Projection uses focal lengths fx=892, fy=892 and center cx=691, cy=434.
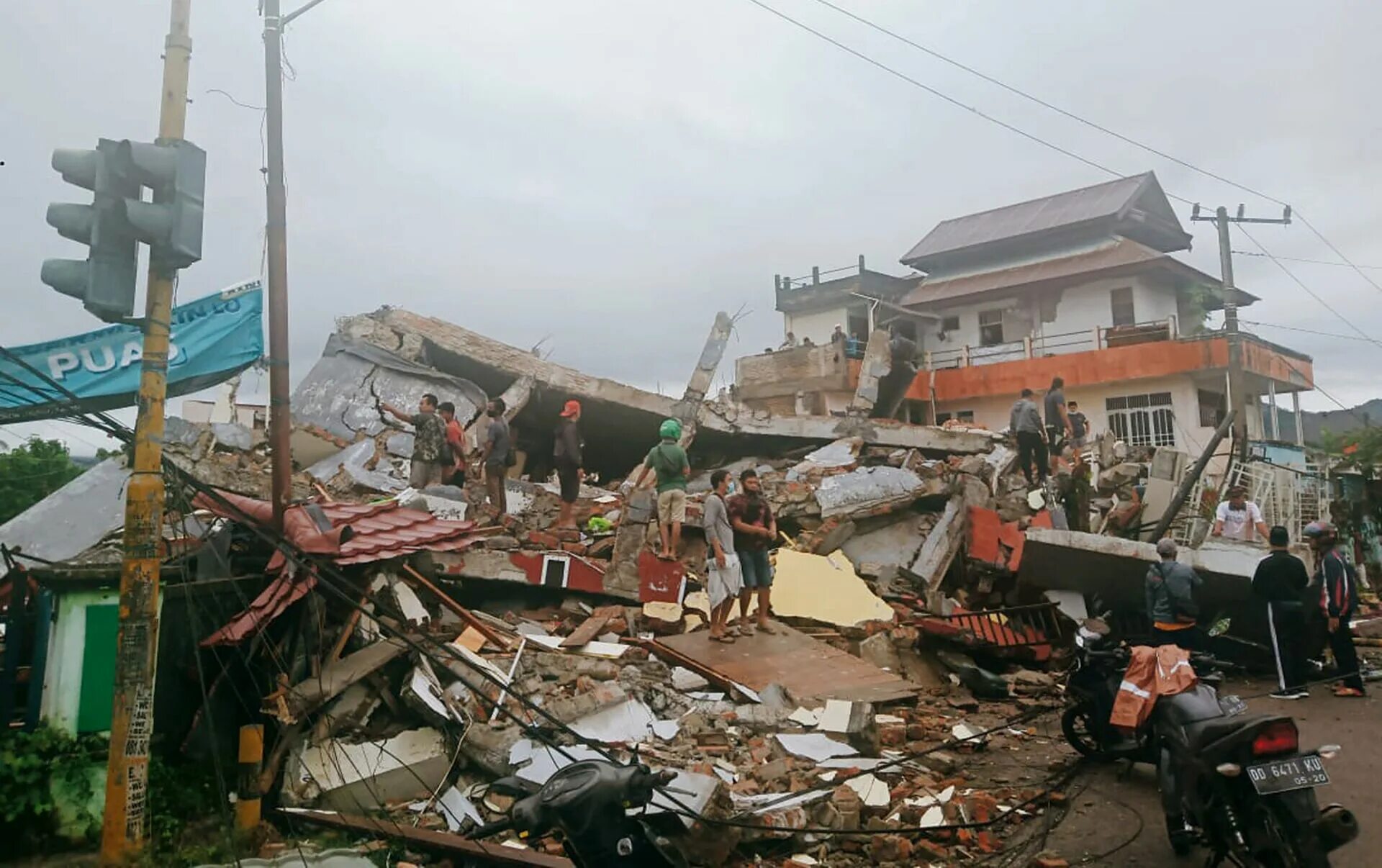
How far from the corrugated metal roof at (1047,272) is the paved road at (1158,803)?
21.9 meters

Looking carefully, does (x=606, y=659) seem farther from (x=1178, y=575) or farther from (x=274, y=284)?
(x=1178, y=575)

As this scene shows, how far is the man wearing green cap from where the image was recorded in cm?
933

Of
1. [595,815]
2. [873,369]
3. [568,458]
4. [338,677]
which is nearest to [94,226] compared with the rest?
[338,677]

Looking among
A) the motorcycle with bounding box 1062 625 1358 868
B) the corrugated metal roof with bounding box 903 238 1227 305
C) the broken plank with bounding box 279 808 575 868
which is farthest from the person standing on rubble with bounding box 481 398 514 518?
the corrugated metal roof with bounding box 903 238 1227 305

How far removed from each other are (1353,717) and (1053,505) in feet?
17.3

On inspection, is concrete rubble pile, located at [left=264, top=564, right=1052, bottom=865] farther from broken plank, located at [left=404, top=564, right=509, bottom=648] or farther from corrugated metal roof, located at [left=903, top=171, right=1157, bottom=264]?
corrugated metal roof, located at [left=903, top=171, right=1157, bottom=264]

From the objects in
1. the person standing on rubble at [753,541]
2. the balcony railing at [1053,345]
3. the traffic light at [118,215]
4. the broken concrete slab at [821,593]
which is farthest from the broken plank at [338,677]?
the balcony railing at [1053,345]

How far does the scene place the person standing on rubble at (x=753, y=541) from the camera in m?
8.03

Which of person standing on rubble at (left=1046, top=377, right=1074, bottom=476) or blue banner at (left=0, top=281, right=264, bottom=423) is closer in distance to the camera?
blue banner at (left=0, top=281, right=264, bottom=423)

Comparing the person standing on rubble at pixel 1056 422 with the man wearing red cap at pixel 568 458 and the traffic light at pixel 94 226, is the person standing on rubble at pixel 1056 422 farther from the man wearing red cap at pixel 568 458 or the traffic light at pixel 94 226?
the traffic light at pixel 94 226

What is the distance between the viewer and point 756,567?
26.7 feet

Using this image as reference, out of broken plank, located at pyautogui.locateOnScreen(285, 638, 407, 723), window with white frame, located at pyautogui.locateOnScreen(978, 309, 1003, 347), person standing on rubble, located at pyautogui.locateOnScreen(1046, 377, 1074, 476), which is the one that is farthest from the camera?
window with white frame, located at pyautogui.locateOnScreen(978, 309, 1003, 347)

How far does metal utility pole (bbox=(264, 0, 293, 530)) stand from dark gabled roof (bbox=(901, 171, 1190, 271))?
2596cm

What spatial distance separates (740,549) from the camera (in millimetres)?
8156
